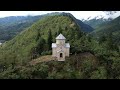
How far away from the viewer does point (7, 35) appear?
18781mm

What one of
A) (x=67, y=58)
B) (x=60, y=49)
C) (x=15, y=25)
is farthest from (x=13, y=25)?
(x=67, y=58)

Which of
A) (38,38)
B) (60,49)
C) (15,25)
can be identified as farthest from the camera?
(15,25)

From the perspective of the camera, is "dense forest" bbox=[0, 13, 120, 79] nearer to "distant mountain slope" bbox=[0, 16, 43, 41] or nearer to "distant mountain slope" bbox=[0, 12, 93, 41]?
"distant mountain slope" bbox=[0, 12, 93, 41]

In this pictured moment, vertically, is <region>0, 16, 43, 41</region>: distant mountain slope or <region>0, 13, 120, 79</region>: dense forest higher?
<region>0, 16, 43, 41</region>: distant mountain slope

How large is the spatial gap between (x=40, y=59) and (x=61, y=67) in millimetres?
1186

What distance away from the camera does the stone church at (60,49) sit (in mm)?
12086

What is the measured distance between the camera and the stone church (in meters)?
12.1

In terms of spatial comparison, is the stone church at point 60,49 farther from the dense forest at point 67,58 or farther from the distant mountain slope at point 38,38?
the distant mountain slope at point 38,38

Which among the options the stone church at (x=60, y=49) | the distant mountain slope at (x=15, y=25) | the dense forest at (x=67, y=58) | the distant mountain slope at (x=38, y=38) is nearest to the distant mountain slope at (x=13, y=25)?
the distant mountain slope at (x=15, y=25)

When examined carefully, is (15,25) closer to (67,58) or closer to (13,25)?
(13,25)

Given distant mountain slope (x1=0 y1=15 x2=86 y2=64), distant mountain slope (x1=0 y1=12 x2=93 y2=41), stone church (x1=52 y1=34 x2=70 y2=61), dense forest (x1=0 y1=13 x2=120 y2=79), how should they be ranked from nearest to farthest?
dense forest (x1=0 y1=13 x2=120 y2=79) < stone church (x1=52 y1=34 x2=70 y2=61) < distant mountain slope (x1=0 y1=15 x2=86 y2=64) < distant mountain slope (x1=0 y1=12 x2=93 y2=41)

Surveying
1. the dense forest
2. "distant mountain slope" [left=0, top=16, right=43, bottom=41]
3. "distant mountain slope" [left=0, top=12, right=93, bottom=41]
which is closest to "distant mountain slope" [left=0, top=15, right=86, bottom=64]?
the dense forest

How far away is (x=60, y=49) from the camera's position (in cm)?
1222
